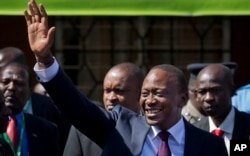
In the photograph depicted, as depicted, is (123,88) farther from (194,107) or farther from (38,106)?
(194,107)

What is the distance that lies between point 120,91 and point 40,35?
165 centimetres

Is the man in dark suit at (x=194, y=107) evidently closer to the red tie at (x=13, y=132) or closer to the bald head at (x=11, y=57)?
the bald head at (x=11, y=57)

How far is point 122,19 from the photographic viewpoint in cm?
1114

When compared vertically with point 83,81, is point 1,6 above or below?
above

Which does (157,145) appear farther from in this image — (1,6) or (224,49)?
(224,49)

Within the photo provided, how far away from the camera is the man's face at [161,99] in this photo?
6.14 m

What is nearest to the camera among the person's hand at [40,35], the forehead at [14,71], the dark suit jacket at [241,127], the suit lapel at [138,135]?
the person's hand at [40,35]

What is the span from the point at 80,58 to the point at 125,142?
5.22 m

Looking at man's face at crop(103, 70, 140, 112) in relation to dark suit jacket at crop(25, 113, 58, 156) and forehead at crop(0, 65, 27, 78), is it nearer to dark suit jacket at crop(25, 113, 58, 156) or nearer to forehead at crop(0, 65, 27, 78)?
dark suit jacket at crop(25, 113, 58, 156)

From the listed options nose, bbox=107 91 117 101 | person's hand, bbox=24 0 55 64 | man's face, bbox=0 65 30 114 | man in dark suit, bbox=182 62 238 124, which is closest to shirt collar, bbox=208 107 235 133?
nose, bbox=107 91 117 101

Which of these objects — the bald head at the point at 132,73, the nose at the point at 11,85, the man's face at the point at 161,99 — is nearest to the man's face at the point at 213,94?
the bald head at the point at 132,73

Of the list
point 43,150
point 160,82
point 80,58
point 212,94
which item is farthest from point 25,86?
point 80,58

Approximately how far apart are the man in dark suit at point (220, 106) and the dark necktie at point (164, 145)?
1566 millimetres

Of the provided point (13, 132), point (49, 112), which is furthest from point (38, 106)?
point (13, 132)
